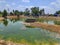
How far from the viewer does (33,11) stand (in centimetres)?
15575

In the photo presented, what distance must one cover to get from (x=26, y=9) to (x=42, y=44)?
143682 millimetres

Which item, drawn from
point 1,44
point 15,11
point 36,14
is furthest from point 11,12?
point 1,44

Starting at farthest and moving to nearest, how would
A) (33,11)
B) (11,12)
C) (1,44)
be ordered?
(11,12), (33,11), (1,44)

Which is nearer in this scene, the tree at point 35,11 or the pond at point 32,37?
the pond at point 32,37

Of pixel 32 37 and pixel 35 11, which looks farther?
pixel 35 11

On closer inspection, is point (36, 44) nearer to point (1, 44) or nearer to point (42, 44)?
point (42, 44)

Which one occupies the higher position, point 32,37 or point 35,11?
point 35,11

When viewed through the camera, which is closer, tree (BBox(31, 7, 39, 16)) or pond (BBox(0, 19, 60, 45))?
pond (BBox(0, 19, 60, 45))

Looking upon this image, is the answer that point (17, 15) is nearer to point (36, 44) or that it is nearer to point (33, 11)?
point (33, 11)

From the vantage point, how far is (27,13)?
559ft

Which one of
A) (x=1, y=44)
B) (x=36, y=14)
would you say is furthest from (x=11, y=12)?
(x=1, y=44)

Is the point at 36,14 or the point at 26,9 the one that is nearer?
the point at 36,14

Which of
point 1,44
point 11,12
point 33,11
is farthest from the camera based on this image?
point 11,12

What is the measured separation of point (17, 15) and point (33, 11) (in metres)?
18.2
